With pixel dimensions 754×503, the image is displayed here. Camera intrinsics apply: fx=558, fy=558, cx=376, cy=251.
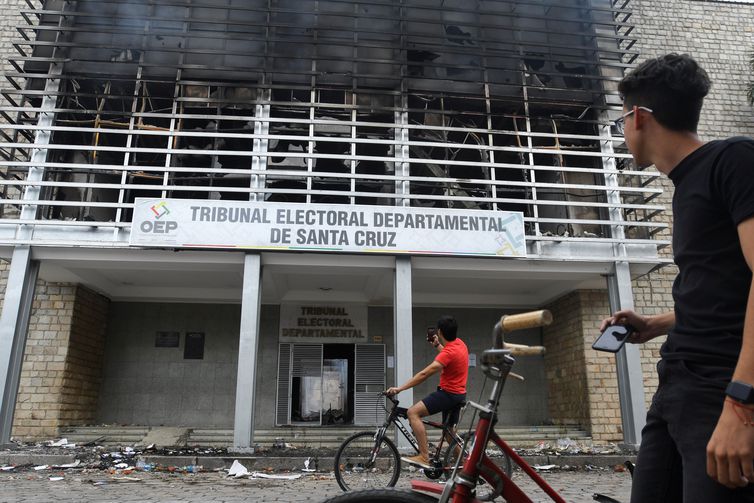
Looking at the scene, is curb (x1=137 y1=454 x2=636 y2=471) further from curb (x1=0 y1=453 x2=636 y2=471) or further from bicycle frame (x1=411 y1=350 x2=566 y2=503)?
bicycle frame (x1=411 y1=350 x2=566 y2=503)

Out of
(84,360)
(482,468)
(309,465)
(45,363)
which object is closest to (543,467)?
(309,465)

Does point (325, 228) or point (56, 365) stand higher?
point (325, 228)

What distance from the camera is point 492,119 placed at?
12.3 meters

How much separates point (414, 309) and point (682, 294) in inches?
491

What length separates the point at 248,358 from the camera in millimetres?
9609

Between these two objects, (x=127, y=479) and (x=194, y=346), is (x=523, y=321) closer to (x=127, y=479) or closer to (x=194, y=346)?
(x=127, y=479)

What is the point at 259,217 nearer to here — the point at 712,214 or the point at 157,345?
the point at 157,345

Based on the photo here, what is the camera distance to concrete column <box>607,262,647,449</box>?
10.2 meters

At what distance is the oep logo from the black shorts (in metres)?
5.84

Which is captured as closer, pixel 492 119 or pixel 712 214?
pixel 712 214

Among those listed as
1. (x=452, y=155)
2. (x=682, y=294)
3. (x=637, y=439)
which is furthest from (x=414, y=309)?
(x=682, y=294)

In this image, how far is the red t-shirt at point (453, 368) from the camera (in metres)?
6.43

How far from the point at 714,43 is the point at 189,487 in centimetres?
1601

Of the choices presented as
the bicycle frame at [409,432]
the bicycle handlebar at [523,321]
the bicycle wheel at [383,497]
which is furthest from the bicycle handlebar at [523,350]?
the bicycle frame at [409,432]
